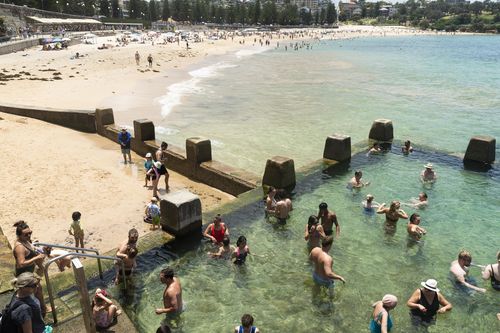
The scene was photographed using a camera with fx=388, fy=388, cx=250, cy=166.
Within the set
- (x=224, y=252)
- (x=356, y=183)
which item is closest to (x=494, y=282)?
(x=356, y=183)

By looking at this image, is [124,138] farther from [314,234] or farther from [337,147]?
[314,234]

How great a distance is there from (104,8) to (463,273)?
145 m

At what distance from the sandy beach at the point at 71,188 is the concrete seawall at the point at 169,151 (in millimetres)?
374

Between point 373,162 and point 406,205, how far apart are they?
11.8 feet

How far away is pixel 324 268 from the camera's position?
786cm

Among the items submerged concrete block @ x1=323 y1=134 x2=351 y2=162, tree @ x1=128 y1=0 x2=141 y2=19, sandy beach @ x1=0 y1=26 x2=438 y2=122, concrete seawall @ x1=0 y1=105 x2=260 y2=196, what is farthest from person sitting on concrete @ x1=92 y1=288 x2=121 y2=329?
tree @ x1=128 y1=0 x2=141 y2=19

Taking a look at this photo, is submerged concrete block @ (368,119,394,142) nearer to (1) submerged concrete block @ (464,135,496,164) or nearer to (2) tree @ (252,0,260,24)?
(1) submerged concrete block @ (464,135,496,164)

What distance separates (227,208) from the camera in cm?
1074

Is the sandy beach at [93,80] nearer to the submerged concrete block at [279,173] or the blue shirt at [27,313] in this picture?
the submerged concrete block at [279,173]

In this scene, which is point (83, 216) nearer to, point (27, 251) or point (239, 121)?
point (27, 251)

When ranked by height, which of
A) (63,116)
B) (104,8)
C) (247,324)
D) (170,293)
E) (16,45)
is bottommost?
(170,293)

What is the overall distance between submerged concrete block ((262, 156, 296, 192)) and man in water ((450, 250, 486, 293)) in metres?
5.18

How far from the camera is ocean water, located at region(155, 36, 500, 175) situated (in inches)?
796

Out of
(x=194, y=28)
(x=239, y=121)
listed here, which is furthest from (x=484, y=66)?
(x=194, y=28)
